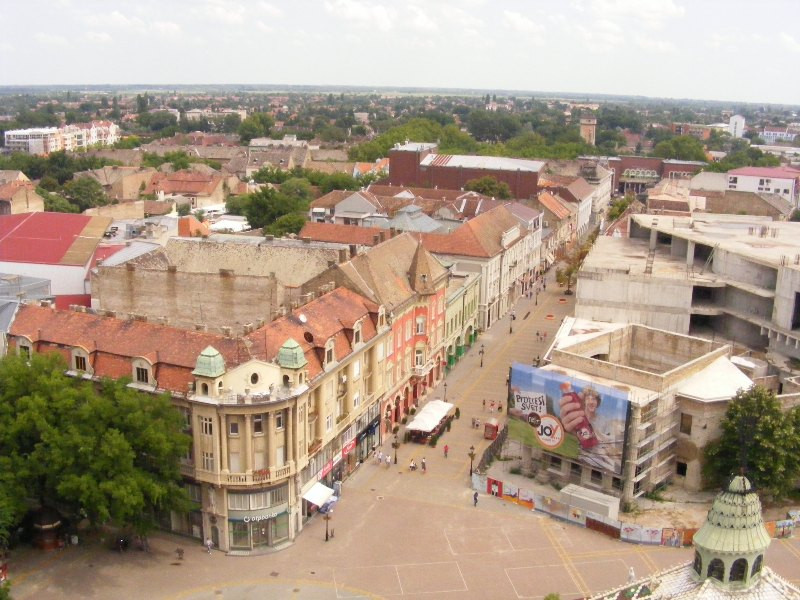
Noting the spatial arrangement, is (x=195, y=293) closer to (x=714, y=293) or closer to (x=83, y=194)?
(x=714, y=293)

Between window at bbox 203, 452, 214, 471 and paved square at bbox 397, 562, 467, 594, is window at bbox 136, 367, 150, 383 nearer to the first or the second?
window at bbox 203, 452, 214, 471

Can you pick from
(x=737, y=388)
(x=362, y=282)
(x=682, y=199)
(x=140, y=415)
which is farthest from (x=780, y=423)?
(x=682, y=199)

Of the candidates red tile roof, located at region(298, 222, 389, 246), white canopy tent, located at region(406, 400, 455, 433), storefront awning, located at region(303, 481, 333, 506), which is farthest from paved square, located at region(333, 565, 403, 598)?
red tile roof, located at region(298, 222, 389, 246)

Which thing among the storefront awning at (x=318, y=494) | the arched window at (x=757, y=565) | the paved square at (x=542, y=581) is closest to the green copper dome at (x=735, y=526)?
the arched window at (x=757, y=565)

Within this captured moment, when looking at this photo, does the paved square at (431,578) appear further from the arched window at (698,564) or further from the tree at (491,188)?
the tree at (491,188)

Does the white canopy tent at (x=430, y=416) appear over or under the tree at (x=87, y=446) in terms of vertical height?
under

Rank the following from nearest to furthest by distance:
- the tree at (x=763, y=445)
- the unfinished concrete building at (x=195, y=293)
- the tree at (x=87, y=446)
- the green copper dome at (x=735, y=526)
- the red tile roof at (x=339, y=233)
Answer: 1. the green copper dome at (x=735, y=526)
2. the tree at (x=87, y=446)
3. the tree at (x=763, y=445)
4. the unfinished concrete building at (x=195, y=293)
5. the red tile roof at (x=339, y=233)
